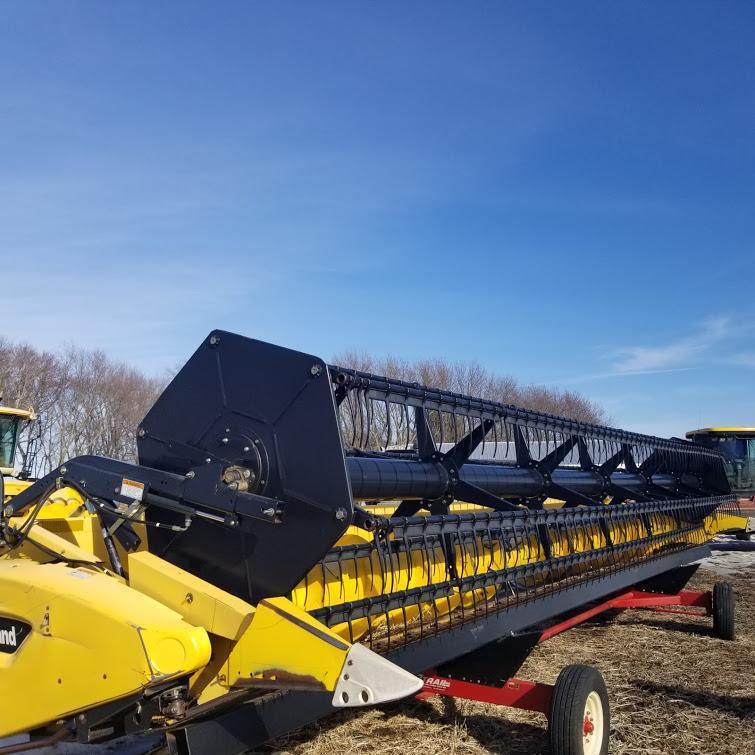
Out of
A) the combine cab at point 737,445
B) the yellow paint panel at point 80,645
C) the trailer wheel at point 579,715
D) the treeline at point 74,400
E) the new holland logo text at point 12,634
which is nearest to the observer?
the yellow paint panel at point 80,645

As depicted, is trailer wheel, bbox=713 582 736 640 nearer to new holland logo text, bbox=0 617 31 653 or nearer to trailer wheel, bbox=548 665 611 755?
trailer wheel, bbox=548 665 611 755

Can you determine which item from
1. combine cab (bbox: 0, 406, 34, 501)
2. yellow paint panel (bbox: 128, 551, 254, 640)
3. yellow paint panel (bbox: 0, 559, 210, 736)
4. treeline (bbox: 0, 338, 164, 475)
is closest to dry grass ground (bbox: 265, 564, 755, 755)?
yellow paint panel (bbox: 128, 551, 254, 640)

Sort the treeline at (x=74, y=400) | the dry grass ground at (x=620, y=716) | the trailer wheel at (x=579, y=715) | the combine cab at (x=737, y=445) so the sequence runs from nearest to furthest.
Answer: the trailer wheel at (x=579, y=715) < the dry grass ground at (x=620, y=716) < the combine cab at (x=737, y=445) < the treeline at (x=74, y=400)

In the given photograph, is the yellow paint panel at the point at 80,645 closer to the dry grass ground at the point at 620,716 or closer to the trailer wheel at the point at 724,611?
the dry grass ground at the point at 620,716

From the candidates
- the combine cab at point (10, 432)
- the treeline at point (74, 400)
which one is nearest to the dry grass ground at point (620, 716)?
the combine cab at point (10, 432)

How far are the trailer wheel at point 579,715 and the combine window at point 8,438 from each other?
9.07 m

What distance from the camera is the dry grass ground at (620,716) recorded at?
15.2ft

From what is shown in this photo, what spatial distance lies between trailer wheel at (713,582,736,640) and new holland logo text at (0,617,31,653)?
22.6 ft

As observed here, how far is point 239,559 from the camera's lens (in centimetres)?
324

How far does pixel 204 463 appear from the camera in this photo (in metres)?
3.39

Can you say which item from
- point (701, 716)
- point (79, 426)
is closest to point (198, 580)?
point (701, 716)

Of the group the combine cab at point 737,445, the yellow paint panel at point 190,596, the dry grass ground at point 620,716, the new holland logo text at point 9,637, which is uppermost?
the combine cab at point 737,445

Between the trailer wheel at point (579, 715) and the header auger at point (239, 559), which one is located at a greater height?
the header auger at point (239, 559)

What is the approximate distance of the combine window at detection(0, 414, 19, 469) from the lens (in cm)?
1098
